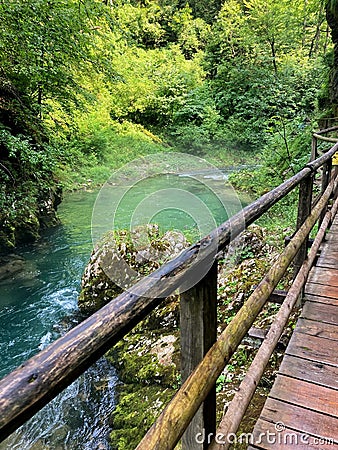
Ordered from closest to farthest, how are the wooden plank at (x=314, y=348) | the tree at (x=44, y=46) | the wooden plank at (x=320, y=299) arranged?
the wooden plank at (x=314, y=348) → the wooden plank at (x=320, y=299) → the tree at (x=44, y=46)

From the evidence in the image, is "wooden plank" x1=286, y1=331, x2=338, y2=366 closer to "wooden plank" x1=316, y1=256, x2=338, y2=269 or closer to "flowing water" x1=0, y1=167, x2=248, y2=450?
"wooden plank" x1=316, y1=256, x2=338, y2=269

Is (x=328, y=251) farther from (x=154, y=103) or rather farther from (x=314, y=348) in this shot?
(x=154, y=103)

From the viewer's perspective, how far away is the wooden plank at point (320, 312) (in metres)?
1.98

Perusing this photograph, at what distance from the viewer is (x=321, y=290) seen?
2281 mm

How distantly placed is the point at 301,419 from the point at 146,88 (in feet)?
59.8

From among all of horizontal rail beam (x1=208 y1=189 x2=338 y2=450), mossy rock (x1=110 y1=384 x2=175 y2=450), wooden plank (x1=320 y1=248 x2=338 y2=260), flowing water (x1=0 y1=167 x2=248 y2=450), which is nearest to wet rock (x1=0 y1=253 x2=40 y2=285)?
flowing water (x1=0 y1=167 x2=248 y2=450)

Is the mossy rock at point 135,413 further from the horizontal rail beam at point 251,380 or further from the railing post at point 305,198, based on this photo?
the railing post at point 305,198

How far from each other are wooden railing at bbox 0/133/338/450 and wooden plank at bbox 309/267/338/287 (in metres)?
1.22

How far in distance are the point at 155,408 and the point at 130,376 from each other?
1.81 feet

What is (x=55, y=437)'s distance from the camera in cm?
261

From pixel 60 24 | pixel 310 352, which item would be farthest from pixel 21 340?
pixel 60 24

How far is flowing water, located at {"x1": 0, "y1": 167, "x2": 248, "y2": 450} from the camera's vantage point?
2633mm

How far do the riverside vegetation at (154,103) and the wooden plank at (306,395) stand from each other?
885mm

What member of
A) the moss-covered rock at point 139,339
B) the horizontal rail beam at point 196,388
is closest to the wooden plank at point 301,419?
the horizontal rail beam at point 196,388
